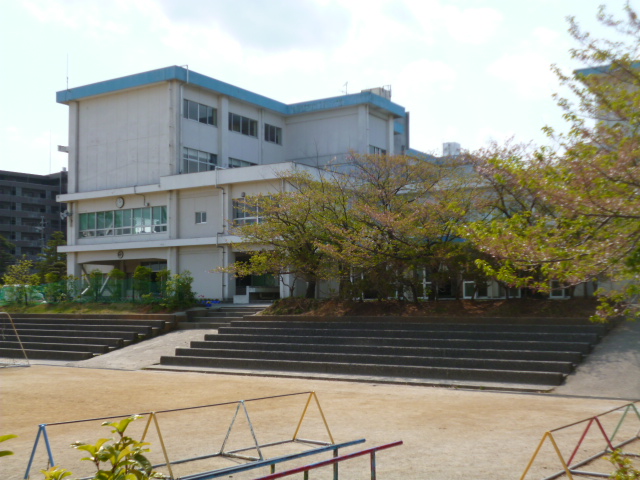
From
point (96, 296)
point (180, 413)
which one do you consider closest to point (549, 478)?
point (180, 413)

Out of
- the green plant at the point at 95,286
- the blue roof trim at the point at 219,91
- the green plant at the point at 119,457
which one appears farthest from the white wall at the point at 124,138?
the green plant at the point at 119,457

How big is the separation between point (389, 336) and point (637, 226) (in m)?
14.7

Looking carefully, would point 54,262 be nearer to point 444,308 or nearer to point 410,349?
point 444,308

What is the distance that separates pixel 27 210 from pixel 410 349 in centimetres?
8442

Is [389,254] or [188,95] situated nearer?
[389,254]

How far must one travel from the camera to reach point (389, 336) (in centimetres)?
2102

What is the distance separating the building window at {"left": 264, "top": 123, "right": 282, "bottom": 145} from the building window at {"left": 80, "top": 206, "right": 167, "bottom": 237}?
9.43 metres

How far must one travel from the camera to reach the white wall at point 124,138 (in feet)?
126

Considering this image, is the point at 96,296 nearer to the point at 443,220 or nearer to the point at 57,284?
the point at 57,284

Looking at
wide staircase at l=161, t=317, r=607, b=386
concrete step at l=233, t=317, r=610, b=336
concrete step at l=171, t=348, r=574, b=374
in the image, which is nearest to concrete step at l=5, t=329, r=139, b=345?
wide staircase at l=161, t=317, r=607, b=386

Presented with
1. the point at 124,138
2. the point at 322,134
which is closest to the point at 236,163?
the point at 322,134

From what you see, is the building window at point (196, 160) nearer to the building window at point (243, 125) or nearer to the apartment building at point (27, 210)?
the building window at point (243, 125)

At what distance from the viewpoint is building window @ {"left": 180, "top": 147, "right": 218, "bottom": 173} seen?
127 feet

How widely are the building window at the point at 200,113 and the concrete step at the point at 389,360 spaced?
19.7 m
